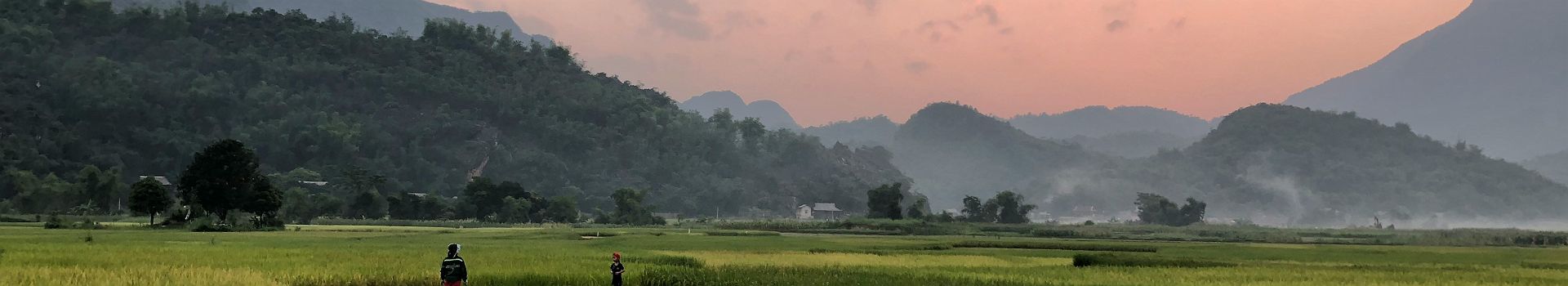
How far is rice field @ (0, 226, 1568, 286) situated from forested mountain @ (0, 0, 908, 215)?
89.0 metres

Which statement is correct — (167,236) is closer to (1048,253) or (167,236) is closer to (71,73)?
(1048,253)

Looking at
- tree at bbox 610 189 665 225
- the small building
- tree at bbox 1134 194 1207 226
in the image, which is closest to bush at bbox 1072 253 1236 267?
tree at bbox 610 189 665 225

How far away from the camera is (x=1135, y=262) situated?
1399 inches

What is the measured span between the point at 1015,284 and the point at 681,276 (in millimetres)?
8025

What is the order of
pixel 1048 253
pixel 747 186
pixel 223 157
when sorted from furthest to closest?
pixel 747 186 → pixel 223 157 → pixel 1048 253

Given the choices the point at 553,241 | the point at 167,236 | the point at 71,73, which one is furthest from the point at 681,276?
the point at 71,73

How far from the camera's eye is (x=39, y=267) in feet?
74.7

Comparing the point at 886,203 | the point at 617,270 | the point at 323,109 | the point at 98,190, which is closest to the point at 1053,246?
the point at 617,270

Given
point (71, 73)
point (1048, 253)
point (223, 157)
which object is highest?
point (71, 73)

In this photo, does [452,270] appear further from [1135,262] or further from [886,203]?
[886,203]

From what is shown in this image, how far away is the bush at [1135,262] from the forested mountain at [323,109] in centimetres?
10062

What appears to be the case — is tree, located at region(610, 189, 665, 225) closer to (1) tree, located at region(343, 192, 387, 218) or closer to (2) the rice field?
(1) tree, located at region(343, 192, 387, 218)

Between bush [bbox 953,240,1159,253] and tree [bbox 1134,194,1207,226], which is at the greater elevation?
tree [bbox 1134,194,1207,226]

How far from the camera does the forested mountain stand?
5128 inches
